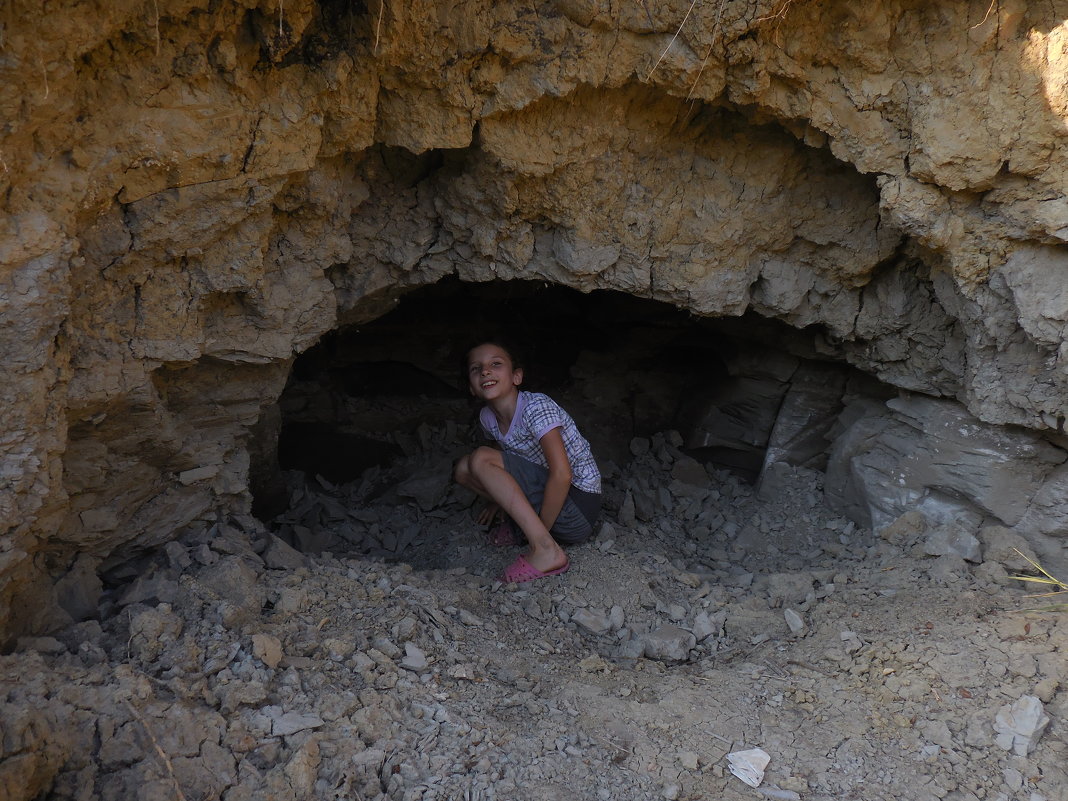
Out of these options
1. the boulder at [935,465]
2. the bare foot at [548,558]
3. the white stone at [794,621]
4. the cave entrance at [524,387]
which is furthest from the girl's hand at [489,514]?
the boulder at [935,465]

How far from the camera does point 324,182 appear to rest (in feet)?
8.23

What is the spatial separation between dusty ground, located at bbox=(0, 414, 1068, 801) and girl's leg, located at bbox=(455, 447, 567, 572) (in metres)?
0.11

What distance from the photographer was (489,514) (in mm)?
3703

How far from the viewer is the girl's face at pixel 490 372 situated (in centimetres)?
342

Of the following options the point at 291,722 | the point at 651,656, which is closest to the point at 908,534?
the point at 651,656

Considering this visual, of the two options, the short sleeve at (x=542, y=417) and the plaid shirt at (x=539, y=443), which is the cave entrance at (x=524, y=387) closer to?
the plaid shirt at (x=539, y=443)

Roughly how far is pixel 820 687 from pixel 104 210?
2.48 meters

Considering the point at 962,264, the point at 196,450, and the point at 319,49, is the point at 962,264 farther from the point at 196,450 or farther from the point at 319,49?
the point at 196,450

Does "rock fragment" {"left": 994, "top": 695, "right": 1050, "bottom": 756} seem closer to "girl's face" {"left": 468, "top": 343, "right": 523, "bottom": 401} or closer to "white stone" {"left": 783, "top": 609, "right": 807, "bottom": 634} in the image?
"white stone" {"left": 783, "top": 609, "right": 807, "bottom": 634}

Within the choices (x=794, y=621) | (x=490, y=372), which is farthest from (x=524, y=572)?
(x=794, y=621)

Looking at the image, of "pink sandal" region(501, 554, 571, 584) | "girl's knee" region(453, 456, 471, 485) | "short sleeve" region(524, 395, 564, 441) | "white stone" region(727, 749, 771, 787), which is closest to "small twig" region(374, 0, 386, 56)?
"short sleeve" region(524, 395, 564, 441)

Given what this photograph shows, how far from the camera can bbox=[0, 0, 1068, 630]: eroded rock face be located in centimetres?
192

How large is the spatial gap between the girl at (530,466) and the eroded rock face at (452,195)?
0.61 m

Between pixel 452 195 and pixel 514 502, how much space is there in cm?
128
